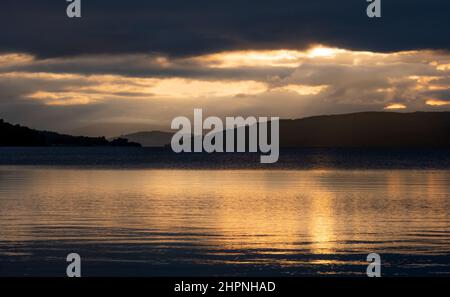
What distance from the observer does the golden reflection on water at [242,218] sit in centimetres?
2752

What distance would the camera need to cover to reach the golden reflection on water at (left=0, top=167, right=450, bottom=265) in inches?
1083

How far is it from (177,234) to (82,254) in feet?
A: 19.1

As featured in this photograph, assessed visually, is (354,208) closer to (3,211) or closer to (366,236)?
(366,236)

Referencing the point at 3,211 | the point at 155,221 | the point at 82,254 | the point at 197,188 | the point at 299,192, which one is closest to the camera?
the point at 82,254

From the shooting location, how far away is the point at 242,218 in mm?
35844

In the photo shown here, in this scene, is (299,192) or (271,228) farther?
(299,192)

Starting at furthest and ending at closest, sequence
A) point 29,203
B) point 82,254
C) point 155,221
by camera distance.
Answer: point 29,203
point 155,221
point 82,254

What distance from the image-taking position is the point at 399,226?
32.8 metres

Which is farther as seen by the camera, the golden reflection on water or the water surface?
the golden reflection on water

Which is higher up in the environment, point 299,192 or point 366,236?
point 299,192

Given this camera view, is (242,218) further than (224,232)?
Yes

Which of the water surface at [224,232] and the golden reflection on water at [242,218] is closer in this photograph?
the water surface at [224,232]

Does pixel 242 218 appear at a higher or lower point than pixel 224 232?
higher
